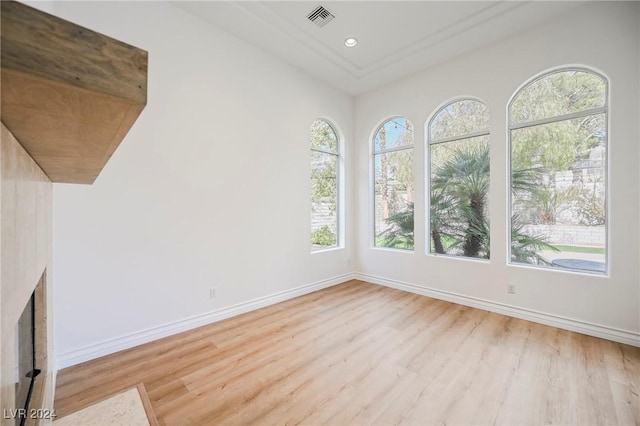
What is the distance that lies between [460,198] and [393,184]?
3.54ft

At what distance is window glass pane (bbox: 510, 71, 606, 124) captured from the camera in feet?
9.19

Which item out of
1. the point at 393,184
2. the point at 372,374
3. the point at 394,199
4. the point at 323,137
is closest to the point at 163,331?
the point at 372,374

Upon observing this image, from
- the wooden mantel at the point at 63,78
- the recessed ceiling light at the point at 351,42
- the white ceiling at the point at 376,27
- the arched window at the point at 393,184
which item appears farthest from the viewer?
the arched window at the point at 393,184

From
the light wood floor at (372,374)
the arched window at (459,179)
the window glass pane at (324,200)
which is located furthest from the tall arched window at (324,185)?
the light wood floor at (372,374)

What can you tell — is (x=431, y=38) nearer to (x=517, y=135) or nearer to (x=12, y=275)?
(x=517, y=135)

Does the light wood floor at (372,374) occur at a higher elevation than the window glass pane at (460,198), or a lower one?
lower

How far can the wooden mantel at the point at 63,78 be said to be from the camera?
317mm

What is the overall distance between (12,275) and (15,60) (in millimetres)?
478

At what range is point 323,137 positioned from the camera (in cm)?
444

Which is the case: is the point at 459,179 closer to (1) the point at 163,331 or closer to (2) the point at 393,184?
(2) the point at 393,184

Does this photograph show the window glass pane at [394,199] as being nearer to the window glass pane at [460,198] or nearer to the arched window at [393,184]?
the arched window at [393,184]

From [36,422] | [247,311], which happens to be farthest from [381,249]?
[36,422]

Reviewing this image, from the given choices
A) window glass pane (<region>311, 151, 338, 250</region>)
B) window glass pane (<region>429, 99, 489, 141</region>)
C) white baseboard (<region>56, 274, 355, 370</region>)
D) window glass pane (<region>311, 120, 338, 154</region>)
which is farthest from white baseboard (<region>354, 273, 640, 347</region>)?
window glass pane (<region>311, 120, 338, 154</region>)

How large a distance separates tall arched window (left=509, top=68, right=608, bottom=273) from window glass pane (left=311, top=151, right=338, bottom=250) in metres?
2.53
